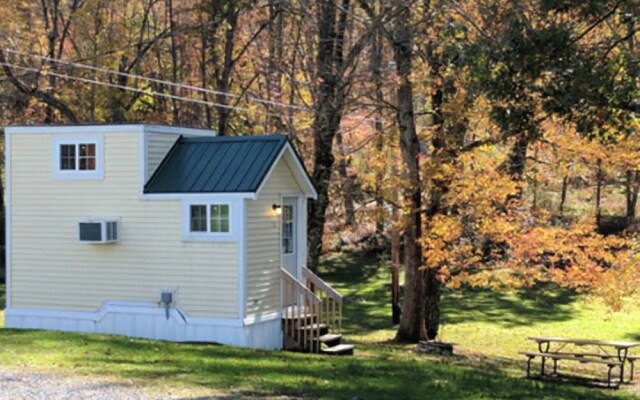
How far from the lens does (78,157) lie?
1752 centimetres

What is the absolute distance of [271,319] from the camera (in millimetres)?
16938

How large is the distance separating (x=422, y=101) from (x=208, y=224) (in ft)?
37.7

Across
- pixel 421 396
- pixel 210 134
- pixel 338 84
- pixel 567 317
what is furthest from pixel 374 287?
pixel 421 396

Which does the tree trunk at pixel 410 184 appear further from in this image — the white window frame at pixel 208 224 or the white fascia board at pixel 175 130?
the white window frame at pixel 208 224

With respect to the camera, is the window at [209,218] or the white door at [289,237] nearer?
the window at [209,218]

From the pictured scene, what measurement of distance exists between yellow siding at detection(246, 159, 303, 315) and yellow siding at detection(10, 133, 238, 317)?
1.24 feet

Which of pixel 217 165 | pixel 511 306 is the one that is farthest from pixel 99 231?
pixel 511 306

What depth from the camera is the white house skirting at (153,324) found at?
1633 centimetres

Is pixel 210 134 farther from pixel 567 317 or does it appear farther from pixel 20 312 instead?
pixel 567 317

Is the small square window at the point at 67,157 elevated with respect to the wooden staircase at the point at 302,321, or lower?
elevated

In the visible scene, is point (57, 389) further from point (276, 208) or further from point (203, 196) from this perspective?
point (276, 208)

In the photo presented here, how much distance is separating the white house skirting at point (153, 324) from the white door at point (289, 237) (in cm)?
121

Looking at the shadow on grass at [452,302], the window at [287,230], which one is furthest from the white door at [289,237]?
the shadow on grass at [452,302]

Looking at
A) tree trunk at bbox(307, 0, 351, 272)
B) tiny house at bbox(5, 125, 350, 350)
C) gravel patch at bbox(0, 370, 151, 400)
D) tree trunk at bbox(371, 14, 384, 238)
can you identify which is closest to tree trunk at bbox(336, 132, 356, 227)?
tree trunk at bbox(307, 0, 351, 272)
